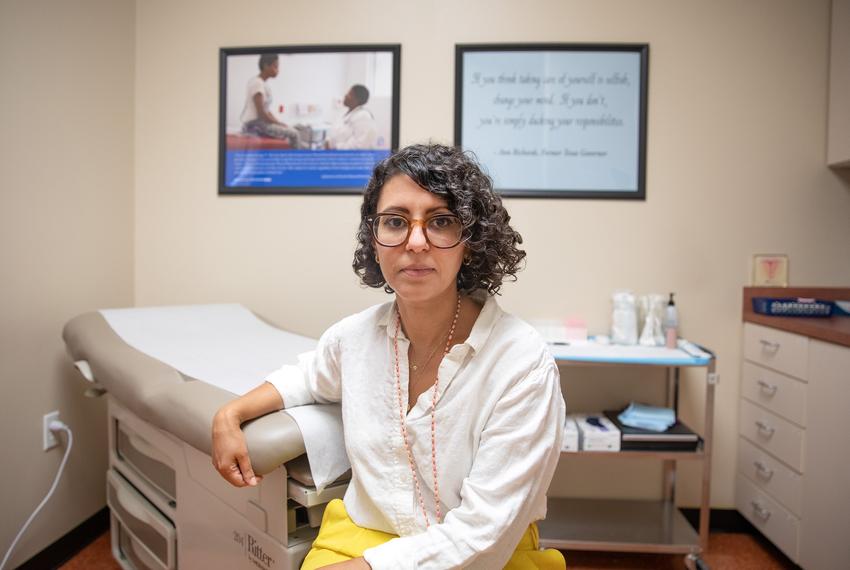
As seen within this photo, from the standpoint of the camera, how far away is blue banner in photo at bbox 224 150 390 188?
78.3 inches

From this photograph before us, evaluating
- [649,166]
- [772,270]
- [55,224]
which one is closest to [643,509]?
[772,270]

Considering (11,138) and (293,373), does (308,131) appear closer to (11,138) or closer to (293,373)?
(11,138)

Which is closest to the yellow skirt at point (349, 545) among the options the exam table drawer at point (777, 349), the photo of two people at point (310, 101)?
the exam table drawer at point (777, 349)

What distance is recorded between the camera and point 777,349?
5.54 feet

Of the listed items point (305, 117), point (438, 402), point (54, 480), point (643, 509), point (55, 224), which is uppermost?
point (305, 117)

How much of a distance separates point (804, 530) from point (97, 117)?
9.77ft

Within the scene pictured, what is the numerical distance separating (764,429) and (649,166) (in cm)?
111

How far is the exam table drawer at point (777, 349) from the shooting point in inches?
61.5

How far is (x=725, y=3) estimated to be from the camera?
187 centimetres

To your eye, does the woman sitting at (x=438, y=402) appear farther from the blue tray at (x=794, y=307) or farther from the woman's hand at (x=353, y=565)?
the blue tray at (x=794, y=307)

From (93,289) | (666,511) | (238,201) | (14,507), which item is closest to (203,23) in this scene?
(238,201)

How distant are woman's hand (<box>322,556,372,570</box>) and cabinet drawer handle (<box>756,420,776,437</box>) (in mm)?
1676

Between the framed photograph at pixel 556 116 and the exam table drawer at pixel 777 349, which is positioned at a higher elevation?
the framed photograph at pixel 556 116

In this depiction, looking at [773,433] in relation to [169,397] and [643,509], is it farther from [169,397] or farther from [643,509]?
[169,397]
